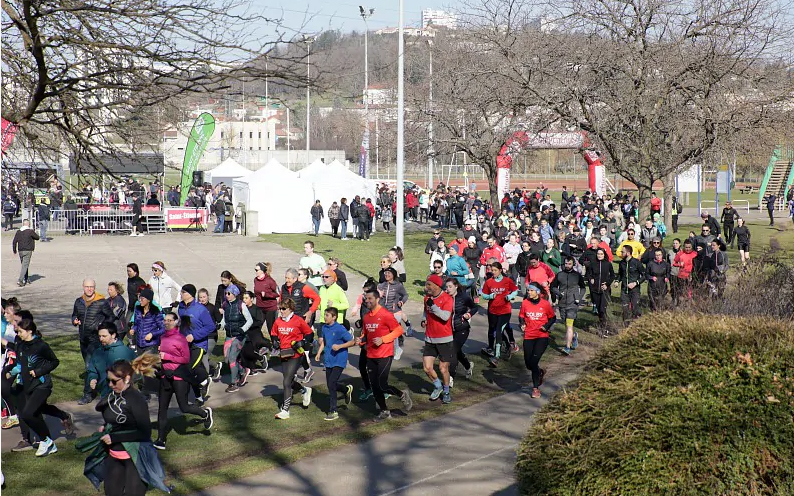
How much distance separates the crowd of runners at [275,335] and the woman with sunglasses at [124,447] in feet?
0.03

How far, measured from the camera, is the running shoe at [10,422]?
36.3ft

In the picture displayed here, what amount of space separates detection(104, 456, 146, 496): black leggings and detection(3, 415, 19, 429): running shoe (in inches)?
172

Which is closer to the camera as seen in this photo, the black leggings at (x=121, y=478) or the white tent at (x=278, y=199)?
the black leggings at (x=121, y=478)

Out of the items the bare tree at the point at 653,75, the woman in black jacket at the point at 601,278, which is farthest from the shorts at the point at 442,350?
the bare tree at the point at 653,75

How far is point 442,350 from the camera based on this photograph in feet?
39.5

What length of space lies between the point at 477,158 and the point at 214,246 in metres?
10.1

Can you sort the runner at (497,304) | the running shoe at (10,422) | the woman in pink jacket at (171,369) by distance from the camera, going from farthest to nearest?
the runner at (497,304) → the running shoe at (10,422) → the woman in pink jacket at (171,369)

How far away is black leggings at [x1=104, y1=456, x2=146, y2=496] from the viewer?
7305 millimetres

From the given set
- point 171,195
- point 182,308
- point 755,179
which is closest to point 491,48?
point 182,308

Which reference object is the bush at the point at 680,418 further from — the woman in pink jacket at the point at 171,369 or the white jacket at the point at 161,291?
the white jacket at the point at 161,291

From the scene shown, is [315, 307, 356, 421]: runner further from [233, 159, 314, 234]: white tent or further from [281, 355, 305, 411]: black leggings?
[233, 159, 314, 234]: white tent

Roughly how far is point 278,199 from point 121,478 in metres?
29.3

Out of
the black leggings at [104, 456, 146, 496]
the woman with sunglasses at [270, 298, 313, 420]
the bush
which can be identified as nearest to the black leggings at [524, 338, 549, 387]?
the woman with sunglasses at [270, 298, 313, 420]

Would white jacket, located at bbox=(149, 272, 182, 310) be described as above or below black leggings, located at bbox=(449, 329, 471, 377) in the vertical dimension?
above
